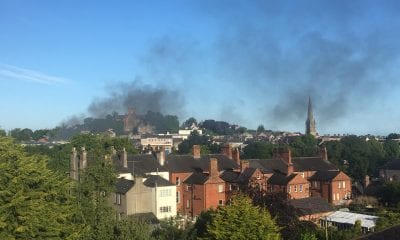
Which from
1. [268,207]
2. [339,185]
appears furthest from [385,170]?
[268,207]

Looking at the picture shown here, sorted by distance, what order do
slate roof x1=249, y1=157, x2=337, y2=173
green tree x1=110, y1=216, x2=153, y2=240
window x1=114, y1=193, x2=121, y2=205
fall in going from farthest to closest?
slate roof x1=249, y1=157, x2=337, y2=173 < window x1=114, y1=193, x2=121, y2=205 < green tree x1=110, y1=216, x2=153, y2=240

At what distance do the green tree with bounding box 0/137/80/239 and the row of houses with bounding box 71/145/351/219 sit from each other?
21077 millimetres

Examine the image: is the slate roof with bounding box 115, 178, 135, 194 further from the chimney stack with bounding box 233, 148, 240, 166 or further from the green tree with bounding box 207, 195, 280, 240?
the green tree with bounding box 207, 195, 280, 240

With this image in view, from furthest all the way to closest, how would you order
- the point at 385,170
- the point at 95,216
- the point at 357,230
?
the point at 385,170 → the point at 357,230 → the point at 95,216

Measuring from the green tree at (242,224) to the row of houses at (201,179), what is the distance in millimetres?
19708

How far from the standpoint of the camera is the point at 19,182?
21344 millimetres

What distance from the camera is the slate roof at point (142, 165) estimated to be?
52.9m

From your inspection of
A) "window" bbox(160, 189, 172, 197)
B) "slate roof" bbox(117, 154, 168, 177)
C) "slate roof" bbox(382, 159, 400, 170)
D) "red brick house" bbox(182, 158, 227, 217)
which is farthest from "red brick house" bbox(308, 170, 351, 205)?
"slate roof" bbox(382, 159, 400, 170)

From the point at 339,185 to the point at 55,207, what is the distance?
148 feet

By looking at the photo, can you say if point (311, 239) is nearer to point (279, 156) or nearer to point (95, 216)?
point (95, 216)

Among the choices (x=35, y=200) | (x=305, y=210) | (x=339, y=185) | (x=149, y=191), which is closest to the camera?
(x=35, y=200)

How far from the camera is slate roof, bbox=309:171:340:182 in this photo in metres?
60.2

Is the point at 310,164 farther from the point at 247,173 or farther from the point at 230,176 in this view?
the point at 230,176

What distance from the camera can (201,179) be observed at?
174 ft
